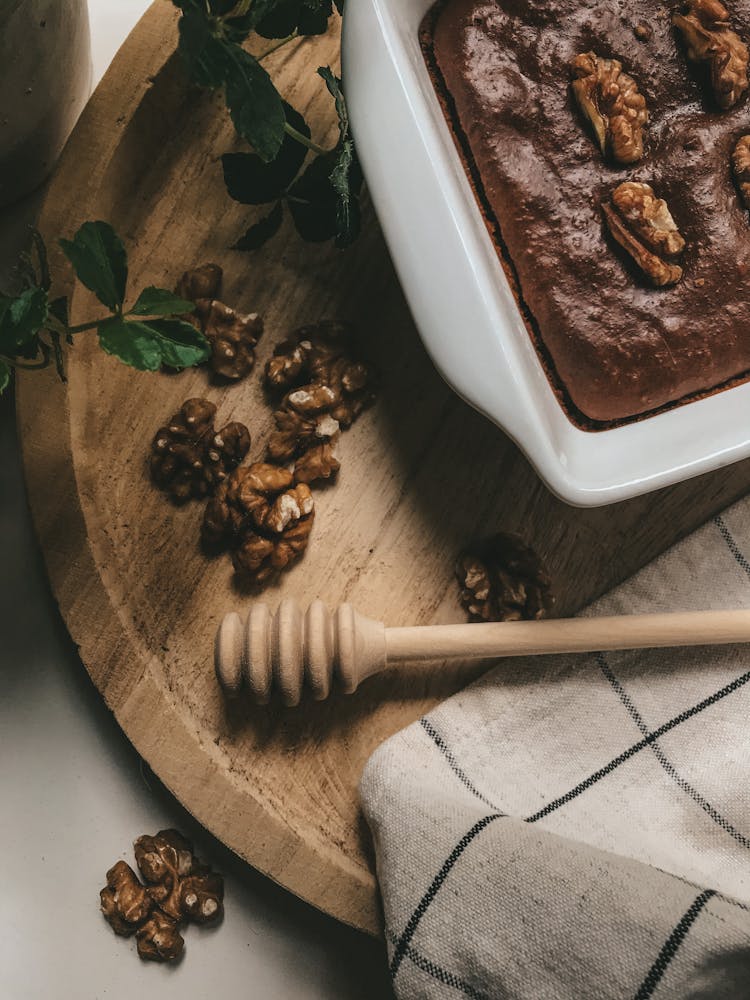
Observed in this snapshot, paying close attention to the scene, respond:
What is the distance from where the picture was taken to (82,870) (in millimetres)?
1404

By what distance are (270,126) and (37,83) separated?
1.29ft

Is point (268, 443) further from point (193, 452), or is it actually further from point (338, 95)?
point (338, 95)

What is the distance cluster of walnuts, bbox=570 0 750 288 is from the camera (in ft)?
3.79

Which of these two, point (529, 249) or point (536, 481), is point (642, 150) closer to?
point (529, 249)

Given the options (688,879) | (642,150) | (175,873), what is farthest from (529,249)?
(175,873)

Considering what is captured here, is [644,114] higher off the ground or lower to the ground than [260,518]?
higher

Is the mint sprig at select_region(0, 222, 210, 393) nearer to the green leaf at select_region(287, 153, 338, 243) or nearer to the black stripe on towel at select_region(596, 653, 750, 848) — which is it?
the green leaf at select_region(287, 153, 338, 243)

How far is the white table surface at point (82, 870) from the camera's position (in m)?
1.38

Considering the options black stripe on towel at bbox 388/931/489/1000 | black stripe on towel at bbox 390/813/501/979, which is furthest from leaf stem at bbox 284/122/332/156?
black stripe on towel at bbox 388/931/489/1000

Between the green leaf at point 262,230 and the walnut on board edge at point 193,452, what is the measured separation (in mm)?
227

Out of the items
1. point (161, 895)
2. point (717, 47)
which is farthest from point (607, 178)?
point (161, 895)

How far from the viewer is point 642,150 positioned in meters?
1.19

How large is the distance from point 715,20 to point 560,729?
0.97 m

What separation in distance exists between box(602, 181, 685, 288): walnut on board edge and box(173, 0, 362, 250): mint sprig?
337 millimetres
